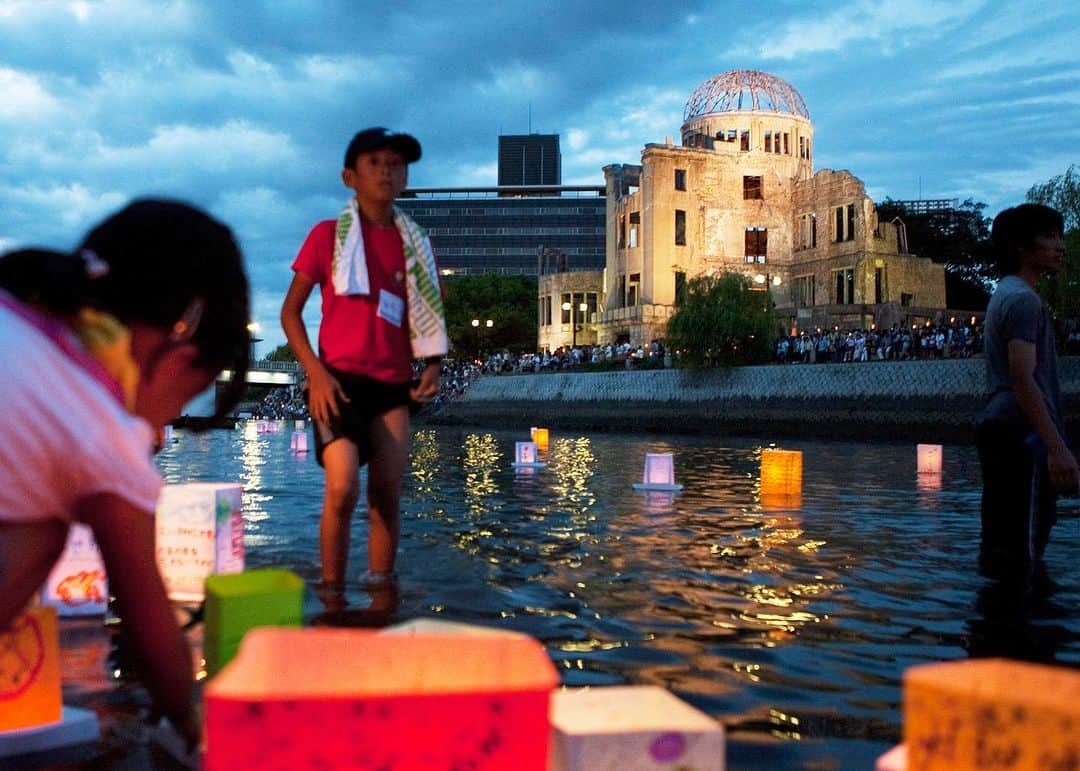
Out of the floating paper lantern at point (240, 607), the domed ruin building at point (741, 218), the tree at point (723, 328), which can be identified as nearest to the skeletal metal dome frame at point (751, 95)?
the domed ruin building at point (741, 218)

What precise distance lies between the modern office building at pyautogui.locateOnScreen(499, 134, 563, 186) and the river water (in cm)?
17511

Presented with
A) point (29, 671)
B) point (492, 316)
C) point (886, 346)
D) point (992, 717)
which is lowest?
point (29, 671)

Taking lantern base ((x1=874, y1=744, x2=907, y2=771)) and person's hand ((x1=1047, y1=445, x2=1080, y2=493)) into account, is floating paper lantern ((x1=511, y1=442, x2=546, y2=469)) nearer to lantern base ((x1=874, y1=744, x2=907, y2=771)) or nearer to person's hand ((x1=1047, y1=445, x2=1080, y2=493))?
person's hand ((x1=1047, y1=445, x2=1080, y2=493))

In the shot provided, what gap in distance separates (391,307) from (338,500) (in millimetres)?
851

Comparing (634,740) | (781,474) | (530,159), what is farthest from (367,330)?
(530,159)

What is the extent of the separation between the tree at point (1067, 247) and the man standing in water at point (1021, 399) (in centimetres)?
2950

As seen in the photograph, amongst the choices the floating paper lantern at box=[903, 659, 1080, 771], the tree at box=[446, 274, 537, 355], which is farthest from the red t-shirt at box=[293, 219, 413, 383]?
the tree at box=[446, 274, 537, 355]

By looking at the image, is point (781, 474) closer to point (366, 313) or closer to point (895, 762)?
point (366, 313)

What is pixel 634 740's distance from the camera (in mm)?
1897

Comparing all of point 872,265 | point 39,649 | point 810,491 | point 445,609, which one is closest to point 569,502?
point 810,491

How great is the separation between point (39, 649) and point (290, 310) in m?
2.17

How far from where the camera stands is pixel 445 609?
4301 mm

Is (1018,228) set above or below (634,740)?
above

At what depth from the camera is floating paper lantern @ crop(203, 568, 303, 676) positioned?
2.79m
